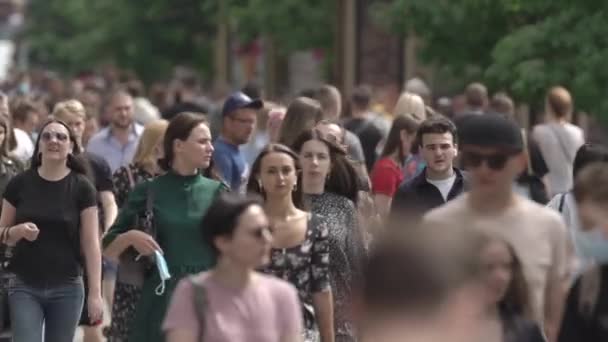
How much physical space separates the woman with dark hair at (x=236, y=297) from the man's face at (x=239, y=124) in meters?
6.18

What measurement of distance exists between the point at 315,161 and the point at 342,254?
0.64 metres

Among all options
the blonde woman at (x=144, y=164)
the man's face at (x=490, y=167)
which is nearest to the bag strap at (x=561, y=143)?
the blonde woman at (x=144, y=164)

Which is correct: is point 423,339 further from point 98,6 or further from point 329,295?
point 98,6

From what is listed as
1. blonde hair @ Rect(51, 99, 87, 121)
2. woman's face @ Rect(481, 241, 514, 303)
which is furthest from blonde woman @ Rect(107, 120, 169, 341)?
woman's face @ Rect(481, 241, 514, 303)

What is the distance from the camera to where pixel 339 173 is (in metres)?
10.9

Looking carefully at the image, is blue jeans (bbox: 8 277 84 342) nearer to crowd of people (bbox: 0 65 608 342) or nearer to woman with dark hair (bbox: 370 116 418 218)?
crowd of people (bbox: 0 65 608 342)

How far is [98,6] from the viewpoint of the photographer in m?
47.3

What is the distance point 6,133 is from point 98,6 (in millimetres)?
35142

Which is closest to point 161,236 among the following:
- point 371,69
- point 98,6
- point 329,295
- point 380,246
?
point 329,295

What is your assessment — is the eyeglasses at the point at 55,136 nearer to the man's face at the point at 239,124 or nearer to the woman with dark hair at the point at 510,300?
the man's face at the point at 239,124

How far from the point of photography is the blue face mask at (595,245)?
7.21 metres

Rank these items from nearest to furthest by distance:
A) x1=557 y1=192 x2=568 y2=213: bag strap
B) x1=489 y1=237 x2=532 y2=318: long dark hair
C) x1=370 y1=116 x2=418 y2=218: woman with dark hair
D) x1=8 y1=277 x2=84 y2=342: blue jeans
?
x1=489 y1=237 x2=532 y2=318: long dark hair → x1=557 y1=192 x2=568 y2=213: bag strap → x1=8 y1=277 x2=84 y2=342: blue jeans → x1=370 y1=116 x2=418 y2=218: woman with dark hair

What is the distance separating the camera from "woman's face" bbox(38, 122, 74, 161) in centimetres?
1084

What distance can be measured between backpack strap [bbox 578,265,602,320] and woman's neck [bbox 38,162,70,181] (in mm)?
4507
